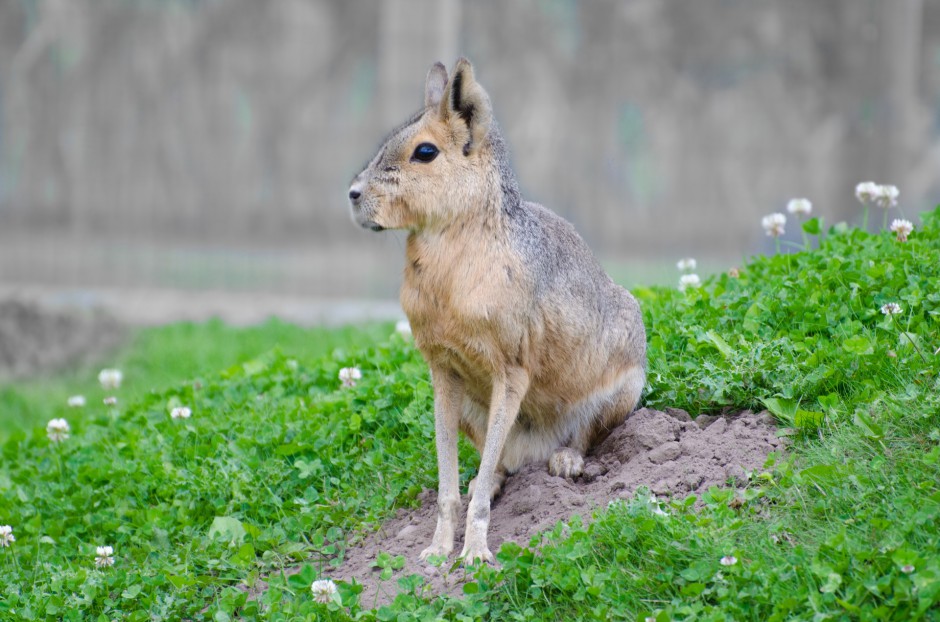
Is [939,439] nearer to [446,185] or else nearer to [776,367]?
[776,367]

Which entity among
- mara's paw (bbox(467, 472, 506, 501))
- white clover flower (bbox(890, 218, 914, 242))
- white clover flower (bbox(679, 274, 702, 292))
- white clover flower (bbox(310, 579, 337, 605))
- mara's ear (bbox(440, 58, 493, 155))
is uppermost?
mara's ear (bbox(440, 58, 493, 155))

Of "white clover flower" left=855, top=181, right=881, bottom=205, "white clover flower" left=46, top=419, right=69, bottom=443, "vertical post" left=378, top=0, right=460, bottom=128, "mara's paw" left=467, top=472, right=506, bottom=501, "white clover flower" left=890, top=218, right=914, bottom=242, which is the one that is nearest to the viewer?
"mara's paw" left=467, top=472, right=506, bottom=501

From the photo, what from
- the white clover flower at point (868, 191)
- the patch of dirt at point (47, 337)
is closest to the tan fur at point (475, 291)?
the white clover flower at point (868, 191)

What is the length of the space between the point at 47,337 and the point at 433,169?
606 cm

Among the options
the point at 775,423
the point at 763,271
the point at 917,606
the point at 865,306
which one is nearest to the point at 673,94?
the point at 763,271

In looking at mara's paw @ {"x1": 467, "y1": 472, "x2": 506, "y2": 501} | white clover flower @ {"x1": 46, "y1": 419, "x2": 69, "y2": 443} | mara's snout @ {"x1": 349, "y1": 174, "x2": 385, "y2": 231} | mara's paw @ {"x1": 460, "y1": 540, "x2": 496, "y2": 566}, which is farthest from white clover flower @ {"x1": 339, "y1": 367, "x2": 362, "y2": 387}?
mara's paw @ {"x1": 460, "y1": 540, "x2": 496, "y2": 566}

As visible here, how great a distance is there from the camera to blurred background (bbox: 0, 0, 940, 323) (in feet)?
31.8

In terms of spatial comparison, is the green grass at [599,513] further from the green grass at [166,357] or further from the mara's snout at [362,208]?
the mara's snout at [362,208]

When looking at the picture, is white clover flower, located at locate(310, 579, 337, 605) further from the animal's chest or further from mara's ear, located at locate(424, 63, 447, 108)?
mara's ear, located at locate(424, 63, 447, 108)

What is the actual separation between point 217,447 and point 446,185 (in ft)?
6.64

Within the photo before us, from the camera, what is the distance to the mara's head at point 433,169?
162 inches

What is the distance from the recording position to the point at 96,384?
320 inches

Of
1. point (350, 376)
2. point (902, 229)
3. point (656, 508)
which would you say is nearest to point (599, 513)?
point (656, 508)

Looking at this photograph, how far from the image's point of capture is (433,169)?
4.16 m
